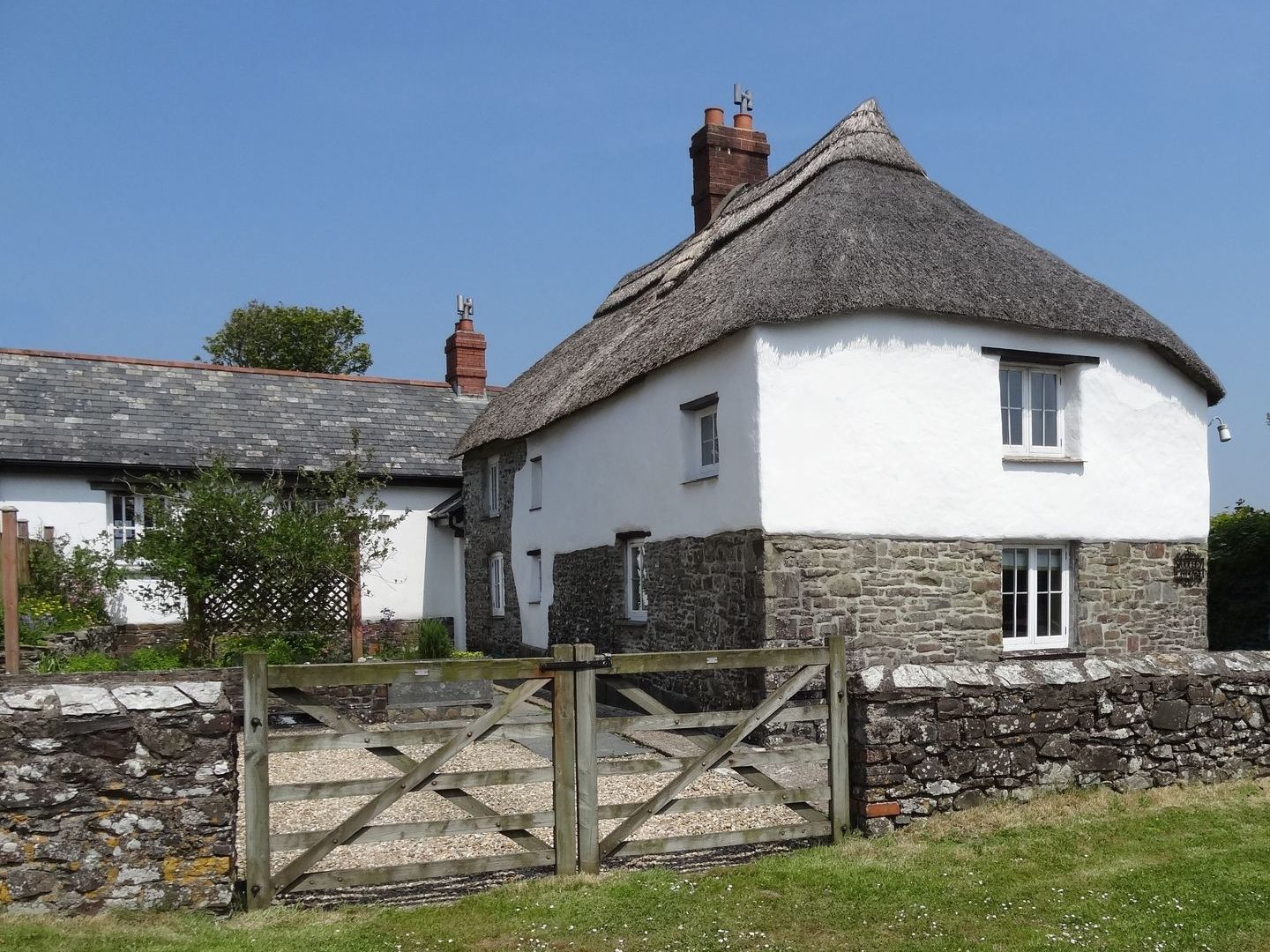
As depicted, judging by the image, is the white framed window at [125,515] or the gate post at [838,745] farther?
the white framed window at [125,515]

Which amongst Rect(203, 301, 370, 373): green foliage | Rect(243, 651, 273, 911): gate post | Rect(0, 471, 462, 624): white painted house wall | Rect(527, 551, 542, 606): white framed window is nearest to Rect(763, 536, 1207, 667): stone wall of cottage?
Rect(243, 651, 273, 911): gate post

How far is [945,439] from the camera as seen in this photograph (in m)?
11.6

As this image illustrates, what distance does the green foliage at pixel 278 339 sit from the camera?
37.5 metres

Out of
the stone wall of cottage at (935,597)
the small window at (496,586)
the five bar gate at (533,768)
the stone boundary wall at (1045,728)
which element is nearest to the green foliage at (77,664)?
the five bar gate at (533,768)

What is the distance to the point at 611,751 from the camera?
995 cm

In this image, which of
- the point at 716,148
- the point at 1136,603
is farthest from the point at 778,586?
the point at 716,148

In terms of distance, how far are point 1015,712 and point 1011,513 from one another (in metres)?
5.31

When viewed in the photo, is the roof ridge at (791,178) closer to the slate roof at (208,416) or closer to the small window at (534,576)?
the small window at (534,576)

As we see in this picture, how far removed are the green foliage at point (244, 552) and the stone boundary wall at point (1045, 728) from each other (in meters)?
8.46

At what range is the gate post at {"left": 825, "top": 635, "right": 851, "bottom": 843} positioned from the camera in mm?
6594

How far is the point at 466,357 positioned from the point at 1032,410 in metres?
14.9

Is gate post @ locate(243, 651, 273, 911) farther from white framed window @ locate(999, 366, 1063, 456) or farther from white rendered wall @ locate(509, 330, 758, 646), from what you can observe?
white framed window @ locate(999, 366, 1063, 456)

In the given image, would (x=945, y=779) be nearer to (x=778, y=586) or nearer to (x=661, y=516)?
(x=778, y=586)

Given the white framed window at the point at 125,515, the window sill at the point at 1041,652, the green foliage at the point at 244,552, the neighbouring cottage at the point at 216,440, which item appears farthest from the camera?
the white framed window at the point at 125,515
